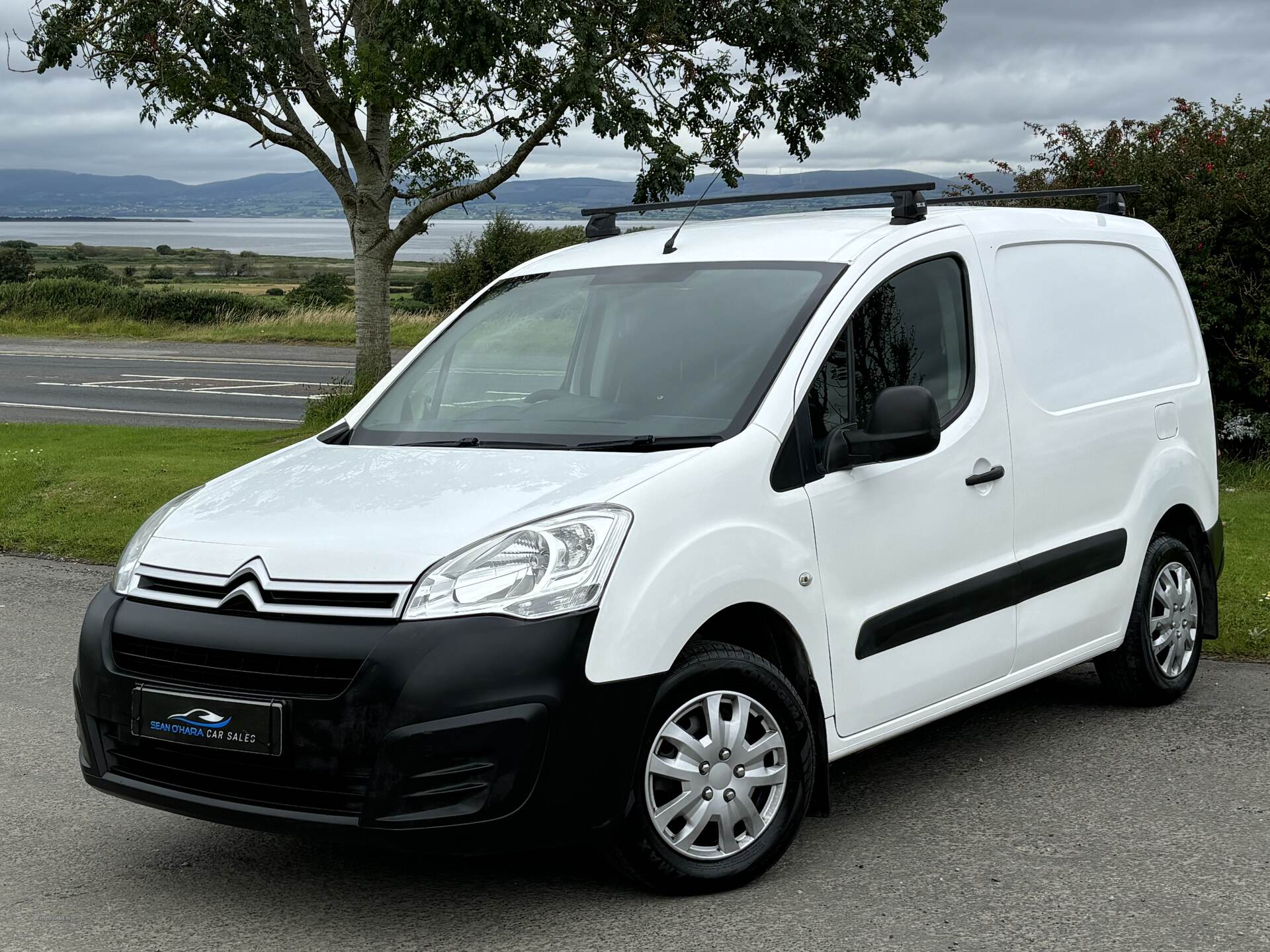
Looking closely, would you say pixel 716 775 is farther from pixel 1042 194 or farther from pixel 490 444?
pixel 1042 194

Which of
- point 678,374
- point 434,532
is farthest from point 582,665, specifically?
point 678,374

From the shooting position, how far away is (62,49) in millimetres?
14492

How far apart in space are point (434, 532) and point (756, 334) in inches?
52.9

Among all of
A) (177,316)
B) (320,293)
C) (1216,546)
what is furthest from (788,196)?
(320,293)

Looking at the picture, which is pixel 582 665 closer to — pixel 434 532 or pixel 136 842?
pixel 434 532

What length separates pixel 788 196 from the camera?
5.42 metres

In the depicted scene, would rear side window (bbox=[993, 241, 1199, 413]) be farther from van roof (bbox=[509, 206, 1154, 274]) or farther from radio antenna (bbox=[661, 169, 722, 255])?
radio antenna (bbox=[661, 169, 722, 255])

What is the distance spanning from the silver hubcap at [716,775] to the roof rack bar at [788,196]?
6.60 ft

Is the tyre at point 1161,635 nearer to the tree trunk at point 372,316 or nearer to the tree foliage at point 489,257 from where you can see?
the tree trunk at point 372,316

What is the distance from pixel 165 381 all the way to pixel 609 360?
2270cm

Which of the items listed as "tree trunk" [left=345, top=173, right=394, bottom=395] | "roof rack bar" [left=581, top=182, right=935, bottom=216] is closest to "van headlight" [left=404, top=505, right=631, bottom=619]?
"roof rack bar" [left=581, top=182, right=935, bottom=216]

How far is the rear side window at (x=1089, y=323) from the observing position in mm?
5285

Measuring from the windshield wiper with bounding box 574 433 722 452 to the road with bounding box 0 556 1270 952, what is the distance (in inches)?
48.2

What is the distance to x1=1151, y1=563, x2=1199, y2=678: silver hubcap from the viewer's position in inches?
236
